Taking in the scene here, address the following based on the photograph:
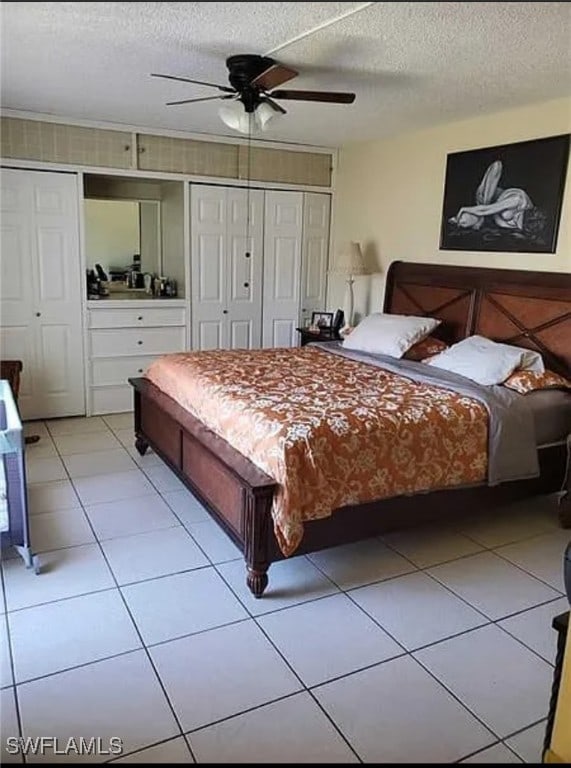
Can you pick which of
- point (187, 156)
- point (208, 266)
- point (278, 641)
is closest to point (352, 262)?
point (208, 266)

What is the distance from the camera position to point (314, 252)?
227 inches

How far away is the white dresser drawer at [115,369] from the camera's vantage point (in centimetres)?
509

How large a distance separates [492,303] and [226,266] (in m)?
2.40

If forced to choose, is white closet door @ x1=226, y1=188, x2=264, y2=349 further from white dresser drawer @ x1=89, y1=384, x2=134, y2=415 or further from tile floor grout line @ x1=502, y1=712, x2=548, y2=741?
tile floor grout line @ x1=502, y1=712, x2=548, y2=741

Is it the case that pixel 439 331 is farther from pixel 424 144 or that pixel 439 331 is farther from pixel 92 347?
pixel 92 347

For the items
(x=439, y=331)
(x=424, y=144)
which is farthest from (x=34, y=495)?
(x=424, y=144)

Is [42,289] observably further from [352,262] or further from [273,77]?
[273,77]

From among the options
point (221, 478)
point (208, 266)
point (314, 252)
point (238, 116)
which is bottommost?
point (221, 478)

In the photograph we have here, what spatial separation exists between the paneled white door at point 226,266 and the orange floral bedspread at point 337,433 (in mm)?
1950

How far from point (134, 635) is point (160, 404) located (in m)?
1.61

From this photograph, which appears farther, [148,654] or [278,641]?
[278,641]

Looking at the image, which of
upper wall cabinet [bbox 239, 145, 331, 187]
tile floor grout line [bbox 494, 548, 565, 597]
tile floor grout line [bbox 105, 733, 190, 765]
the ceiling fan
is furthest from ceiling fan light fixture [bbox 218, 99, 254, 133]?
tile floor grout line [bbox 105, 733, 190, 765]

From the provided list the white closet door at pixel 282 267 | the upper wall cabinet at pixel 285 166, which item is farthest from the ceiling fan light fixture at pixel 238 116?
the white closet door at pixel 282 267

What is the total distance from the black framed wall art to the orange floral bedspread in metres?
1.38
